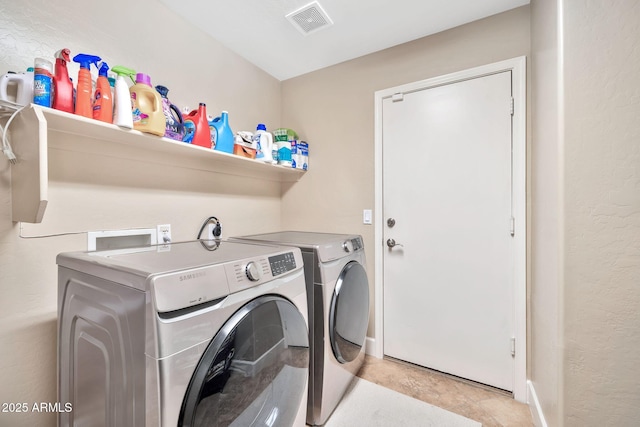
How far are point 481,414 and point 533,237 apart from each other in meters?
1.05

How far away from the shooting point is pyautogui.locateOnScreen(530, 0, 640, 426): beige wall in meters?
0.97

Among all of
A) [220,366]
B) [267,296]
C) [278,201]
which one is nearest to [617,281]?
[267,296]

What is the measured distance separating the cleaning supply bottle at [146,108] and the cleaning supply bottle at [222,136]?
398 millimetres

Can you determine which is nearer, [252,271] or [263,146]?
[252,271]

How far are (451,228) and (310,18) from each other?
1.68 meters

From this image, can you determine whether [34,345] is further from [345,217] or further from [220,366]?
[345,217]

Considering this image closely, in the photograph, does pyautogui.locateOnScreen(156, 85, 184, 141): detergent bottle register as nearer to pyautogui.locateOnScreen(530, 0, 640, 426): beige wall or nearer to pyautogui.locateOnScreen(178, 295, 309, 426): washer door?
pyautogui.locateOnScreen(178, 295, 309, 426): washer door

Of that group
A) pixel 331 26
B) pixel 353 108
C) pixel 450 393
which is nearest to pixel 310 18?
pixel 331 26

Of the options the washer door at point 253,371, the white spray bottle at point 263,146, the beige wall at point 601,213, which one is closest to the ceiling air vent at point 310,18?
the white spray bottle at point 263,146

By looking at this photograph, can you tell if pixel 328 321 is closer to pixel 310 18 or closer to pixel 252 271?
pixel 252 271

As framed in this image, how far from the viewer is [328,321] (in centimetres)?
136

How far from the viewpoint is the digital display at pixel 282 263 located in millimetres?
1059

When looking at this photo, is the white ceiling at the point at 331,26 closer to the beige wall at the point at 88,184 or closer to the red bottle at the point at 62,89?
the beige wall at the point at 88,184

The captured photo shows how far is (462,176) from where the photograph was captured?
5.90ft
